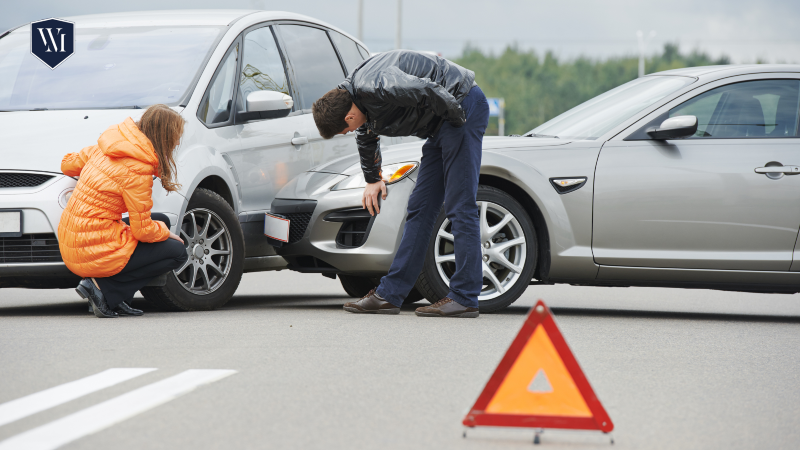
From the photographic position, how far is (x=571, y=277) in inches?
251

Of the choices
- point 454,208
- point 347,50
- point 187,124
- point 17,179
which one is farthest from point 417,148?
point 17,179

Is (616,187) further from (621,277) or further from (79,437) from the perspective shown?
(79,437)

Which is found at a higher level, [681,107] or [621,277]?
[681,107]

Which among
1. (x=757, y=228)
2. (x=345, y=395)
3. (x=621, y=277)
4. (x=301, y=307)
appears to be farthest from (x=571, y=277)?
(x=345, y=395)

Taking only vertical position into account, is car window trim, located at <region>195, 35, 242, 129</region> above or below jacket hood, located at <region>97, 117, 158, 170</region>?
above

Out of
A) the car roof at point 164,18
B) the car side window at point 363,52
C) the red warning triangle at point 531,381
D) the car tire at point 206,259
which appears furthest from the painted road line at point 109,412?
the car side window at point 363,52

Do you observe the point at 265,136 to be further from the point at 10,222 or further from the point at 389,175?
the point at 10,222

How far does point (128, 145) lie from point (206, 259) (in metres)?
0.94

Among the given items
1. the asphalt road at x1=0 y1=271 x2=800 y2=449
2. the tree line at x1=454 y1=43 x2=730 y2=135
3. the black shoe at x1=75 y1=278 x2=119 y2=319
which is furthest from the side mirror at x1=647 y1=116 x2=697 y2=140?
the tree line at x1=454 y1=43 x2=730 y2=135

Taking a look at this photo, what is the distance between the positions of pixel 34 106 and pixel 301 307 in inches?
85.2

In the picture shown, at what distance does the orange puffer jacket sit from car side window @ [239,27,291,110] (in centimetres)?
119

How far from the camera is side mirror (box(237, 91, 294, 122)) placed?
21.6 ft

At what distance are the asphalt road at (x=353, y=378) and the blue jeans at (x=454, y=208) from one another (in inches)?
9.7

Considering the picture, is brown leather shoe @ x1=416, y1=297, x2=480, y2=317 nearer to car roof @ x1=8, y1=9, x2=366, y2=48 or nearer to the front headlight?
the front headlight
